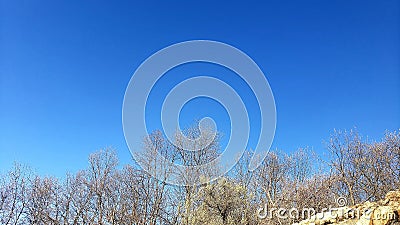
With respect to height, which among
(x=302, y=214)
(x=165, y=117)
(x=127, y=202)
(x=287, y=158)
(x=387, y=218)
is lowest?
(x=387, y=218)

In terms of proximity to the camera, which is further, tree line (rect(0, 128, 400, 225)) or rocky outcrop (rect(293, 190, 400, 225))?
tree line (rect(0, 128, 400, 225))

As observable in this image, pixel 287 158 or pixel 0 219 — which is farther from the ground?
pixel 287 158

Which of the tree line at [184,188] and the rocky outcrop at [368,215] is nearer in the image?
the rocky outcrop at [368,215]

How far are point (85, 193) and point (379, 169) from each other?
19712mm

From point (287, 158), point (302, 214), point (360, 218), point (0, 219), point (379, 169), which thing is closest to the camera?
point (360, 218)

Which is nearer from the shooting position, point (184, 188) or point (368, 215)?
point (368, 215)

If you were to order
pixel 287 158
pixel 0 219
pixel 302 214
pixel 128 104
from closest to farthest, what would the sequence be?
1. pixel 128 104
2. pixel 302 214
3. pixel 0 219
4. pixel 287 158

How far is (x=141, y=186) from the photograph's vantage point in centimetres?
2352

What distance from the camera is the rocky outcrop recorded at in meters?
7.61

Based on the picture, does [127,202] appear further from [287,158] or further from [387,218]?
[387,218]

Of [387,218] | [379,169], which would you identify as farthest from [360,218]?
[379,169]

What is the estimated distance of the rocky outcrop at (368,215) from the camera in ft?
25.0

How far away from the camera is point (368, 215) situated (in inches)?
316

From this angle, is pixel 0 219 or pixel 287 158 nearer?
pixel 0 219
